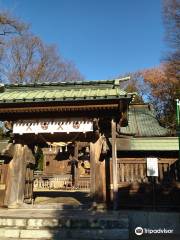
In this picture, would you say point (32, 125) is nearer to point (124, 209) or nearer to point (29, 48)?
point (124, 209)

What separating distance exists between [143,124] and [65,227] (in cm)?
1188

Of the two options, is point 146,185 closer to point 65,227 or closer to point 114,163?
point 114,163

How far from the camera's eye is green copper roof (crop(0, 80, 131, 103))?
33.7 feet

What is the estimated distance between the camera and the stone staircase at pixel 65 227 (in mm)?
7980

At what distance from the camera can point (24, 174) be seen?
1139 cm

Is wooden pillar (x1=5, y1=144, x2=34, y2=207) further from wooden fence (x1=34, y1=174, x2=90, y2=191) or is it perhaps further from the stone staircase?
wooden fence (x1=34, y1=174, x2=90, y2=191)

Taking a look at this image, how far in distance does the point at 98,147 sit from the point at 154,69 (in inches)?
1137

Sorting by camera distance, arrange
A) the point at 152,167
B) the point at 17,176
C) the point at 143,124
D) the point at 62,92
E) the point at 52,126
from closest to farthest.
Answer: the point at 152,167 → the point at 52,126 → the point at 17,176 → the point at 62,92 → the point at 143,124

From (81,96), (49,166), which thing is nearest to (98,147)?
(81,96)

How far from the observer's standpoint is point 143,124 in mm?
18812

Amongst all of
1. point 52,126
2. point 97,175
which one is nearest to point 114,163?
point 97,175

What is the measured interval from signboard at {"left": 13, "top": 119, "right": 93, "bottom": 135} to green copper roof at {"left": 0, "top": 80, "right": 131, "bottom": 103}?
108 centimetres

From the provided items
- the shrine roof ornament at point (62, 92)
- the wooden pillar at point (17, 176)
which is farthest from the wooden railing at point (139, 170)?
the wooden pillar at point (17, 176)

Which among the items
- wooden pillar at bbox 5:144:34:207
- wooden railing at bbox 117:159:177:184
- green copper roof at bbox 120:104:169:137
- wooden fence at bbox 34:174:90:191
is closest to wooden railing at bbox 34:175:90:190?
wooden fence at bbox 34:174:90:191
